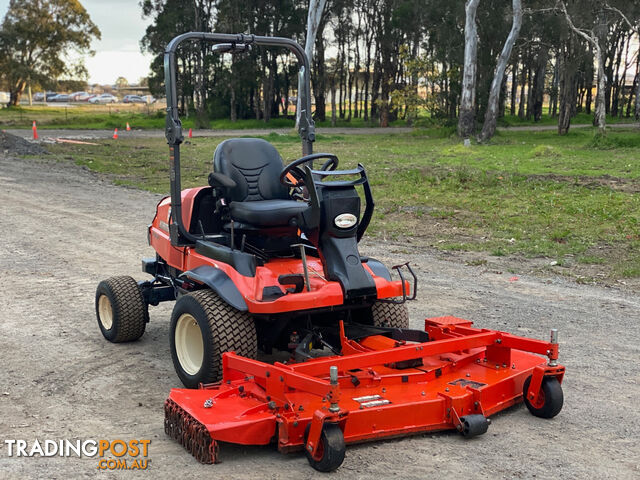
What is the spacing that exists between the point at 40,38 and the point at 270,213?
61567mm

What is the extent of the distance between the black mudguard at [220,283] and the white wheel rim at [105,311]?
4.96ft

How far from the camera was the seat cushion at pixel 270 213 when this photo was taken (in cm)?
568

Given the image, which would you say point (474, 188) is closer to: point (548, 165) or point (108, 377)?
point (548, 165)

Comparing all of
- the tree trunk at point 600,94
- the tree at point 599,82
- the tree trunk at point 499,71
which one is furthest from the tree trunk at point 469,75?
the tree trunk at point 600,94

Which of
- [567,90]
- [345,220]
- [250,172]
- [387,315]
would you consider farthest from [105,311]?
[567,90]

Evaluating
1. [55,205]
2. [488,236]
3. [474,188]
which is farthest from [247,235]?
[474,188]

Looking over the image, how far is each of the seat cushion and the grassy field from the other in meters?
5.13

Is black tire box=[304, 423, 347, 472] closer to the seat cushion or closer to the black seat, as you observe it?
the seat cushion

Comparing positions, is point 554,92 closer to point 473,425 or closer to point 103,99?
point 473,425

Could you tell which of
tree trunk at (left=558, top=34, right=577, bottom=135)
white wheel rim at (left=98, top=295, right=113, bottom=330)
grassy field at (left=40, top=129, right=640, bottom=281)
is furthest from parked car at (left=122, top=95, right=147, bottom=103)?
white wheel rim at (left=98, top=295, right=113, bottom=330)

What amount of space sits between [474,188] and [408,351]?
1162 cm

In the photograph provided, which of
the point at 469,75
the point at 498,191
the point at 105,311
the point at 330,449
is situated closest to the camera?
the point at 330,449

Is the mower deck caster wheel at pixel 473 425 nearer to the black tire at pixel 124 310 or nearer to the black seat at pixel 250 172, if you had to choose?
the black seat at pixel 250 172

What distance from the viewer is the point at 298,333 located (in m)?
5.66
